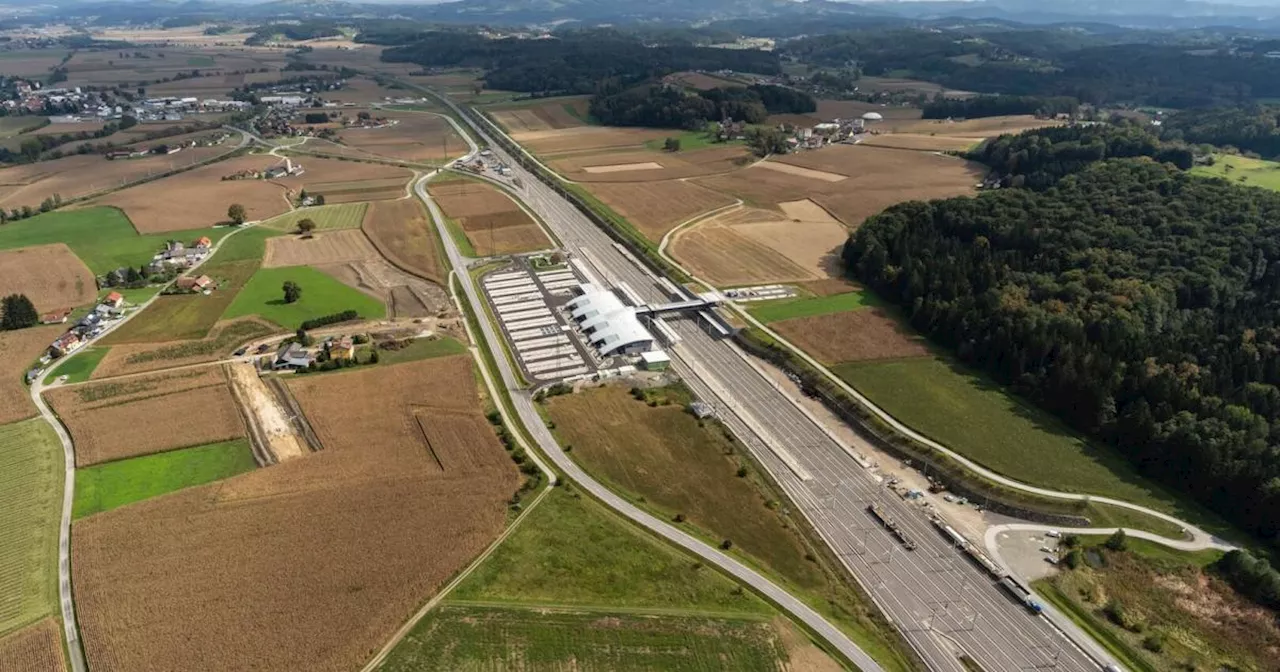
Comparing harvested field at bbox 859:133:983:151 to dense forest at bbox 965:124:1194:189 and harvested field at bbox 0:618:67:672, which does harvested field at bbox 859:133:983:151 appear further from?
harvested field at bbox 0:618:67:672

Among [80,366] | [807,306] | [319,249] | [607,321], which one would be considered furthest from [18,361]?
[807,306]

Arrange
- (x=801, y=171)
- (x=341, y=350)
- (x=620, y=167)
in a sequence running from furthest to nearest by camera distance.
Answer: (x=620, y=167)
(x=801, y=171)
(x=341, y=350)

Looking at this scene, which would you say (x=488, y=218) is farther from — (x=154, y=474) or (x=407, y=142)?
(x=154, y=474)

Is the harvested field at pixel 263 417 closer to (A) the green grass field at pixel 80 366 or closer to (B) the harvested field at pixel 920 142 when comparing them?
(A) the green grass field at pixel 80 366

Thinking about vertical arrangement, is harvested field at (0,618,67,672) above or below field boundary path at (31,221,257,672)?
below

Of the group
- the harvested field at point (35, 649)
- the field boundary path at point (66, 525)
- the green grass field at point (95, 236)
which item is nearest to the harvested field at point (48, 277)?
the green grass field at point (95, 236)

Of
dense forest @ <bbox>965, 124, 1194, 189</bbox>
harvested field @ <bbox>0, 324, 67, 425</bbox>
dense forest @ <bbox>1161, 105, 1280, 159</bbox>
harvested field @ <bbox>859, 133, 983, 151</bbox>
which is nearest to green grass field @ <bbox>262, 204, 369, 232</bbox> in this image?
harvested field @ <bbox>0, 324, 67, 425</bbox>
